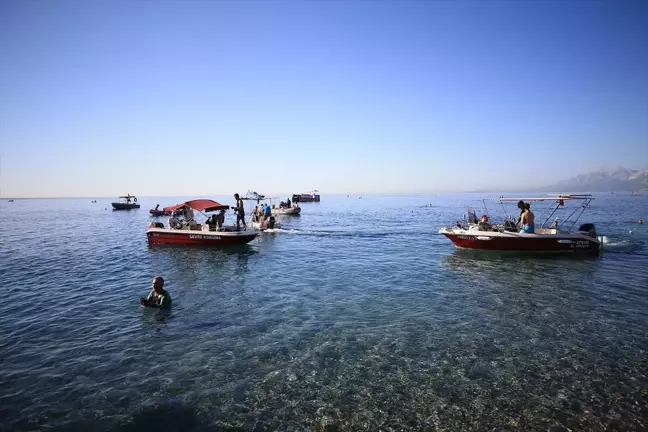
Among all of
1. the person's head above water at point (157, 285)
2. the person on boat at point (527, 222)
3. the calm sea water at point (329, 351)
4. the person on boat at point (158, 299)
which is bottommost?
the calm sea water at point (329, 351)

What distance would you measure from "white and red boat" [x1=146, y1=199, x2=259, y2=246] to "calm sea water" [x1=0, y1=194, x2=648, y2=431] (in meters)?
7.04

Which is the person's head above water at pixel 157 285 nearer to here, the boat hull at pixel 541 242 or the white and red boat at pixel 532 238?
the white and red boat at pixel 532 238

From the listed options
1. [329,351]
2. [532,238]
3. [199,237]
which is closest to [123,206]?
[199,237]

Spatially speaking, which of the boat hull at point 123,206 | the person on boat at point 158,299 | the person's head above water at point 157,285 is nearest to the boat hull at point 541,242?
the person on boat at point 158,299

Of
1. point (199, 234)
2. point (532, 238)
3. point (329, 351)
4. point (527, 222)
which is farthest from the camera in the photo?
point (199, 234)

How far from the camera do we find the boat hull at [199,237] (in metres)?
25.8

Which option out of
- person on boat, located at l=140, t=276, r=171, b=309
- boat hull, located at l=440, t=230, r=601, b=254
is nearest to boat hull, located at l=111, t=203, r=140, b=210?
person on boat, located at l=140, t=276, r=171, b=309

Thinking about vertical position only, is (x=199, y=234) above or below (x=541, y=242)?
above

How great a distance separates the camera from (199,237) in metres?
26.2

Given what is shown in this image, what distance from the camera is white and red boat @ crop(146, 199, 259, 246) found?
1016 inches

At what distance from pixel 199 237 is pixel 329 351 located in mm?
19701

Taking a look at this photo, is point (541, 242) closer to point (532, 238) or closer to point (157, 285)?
point (532, 238)

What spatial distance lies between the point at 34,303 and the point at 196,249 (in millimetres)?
12559

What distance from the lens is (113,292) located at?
15273 millimetres
